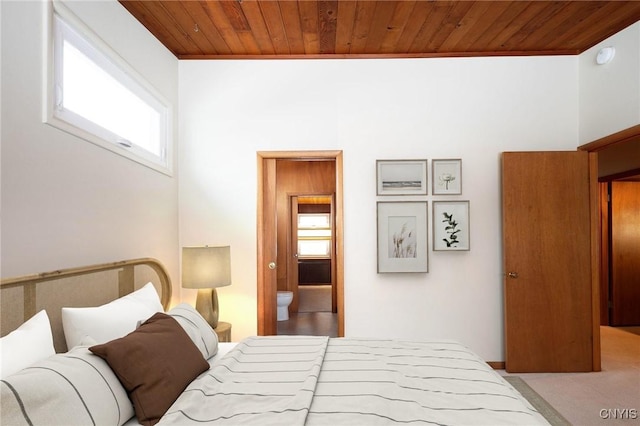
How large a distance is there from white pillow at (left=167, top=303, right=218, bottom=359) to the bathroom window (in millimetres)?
6447

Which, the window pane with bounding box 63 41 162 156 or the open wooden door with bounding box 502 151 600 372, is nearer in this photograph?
the window pane with bounding box 63 41 162 156

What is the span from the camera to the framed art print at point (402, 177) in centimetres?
338

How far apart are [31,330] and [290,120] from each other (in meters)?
2.58

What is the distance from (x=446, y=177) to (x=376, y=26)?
143cm

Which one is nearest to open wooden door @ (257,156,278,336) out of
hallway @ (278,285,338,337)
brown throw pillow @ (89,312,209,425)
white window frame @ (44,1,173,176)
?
white window frame @ (44,1,173,176)

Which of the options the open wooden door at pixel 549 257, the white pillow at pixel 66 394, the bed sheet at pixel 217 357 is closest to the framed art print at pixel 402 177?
the open wooden door at pixel 549 257

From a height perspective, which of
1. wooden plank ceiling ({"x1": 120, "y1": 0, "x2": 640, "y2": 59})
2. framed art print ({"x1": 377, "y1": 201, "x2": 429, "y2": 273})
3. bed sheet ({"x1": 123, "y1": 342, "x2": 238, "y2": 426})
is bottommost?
bed sheet ({"x1": 123, "y1": 342, "x2": 238, "y2": 426})

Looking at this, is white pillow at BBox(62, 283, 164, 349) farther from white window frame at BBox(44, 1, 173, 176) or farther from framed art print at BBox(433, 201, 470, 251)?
framed art print at BBox(433, 201, 470, 251)

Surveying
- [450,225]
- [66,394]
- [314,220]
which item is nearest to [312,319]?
[450,225]

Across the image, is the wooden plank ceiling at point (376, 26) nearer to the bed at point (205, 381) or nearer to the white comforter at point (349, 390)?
the bed at point (205, 381)

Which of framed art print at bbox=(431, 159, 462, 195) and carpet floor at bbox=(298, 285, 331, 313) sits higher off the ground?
framed art print at bbox=(431, 159, 462, 195)

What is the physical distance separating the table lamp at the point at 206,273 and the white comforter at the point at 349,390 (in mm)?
942

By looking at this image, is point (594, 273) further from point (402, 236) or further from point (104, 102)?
point (104, 102)

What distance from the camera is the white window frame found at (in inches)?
70.1
